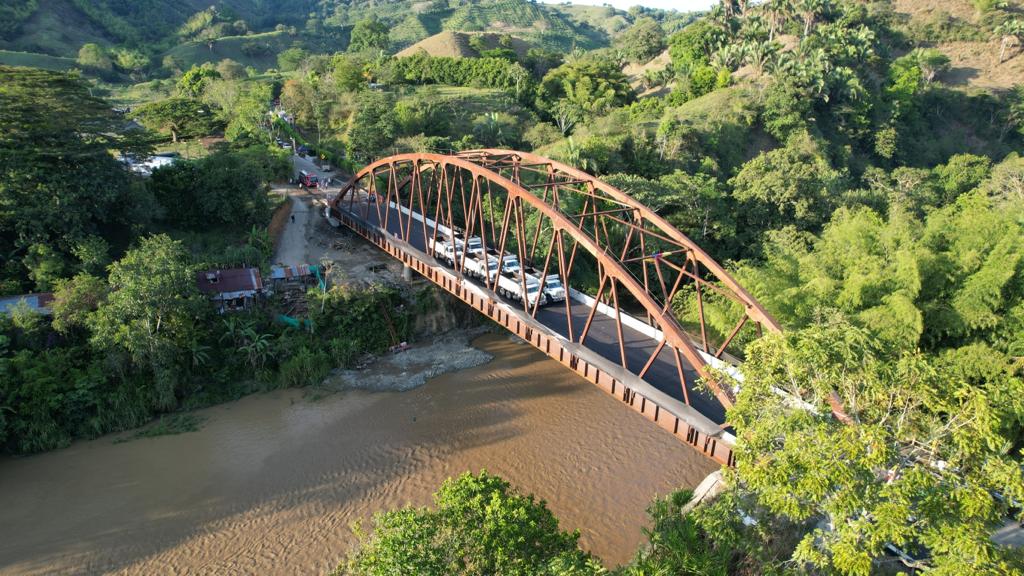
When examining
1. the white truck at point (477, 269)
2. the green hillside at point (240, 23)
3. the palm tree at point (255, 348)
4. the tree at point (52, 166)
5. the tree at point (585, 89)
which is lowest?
the palm tree at point (255, 348)

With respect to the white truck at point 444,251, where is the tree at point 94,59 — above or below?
above

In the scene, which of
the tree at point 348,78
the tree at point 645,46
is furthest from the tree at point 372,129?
the tree at point 645,46

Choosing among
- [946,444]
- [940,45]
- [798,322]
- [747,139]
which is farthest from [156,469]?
[940,45]

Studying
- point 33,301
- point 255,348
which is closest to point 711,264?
point 255,348

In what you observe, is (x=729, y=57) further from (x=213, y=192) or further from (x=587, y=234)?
(x=213, y=192)

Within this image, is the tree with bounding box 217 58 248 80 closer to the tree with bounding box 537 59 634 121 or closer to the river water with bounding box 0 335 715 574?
the tree with bounding box 537 59 634 121

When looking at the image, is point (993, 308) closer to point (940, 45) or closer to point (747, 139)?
point (747, 139)

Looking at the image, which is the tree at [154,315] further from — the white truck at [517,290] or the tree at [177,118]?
the tree at [177,118]

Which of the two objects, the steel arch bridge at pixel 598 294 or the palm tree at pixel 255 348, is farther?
the palm tree at pixel 255 348
